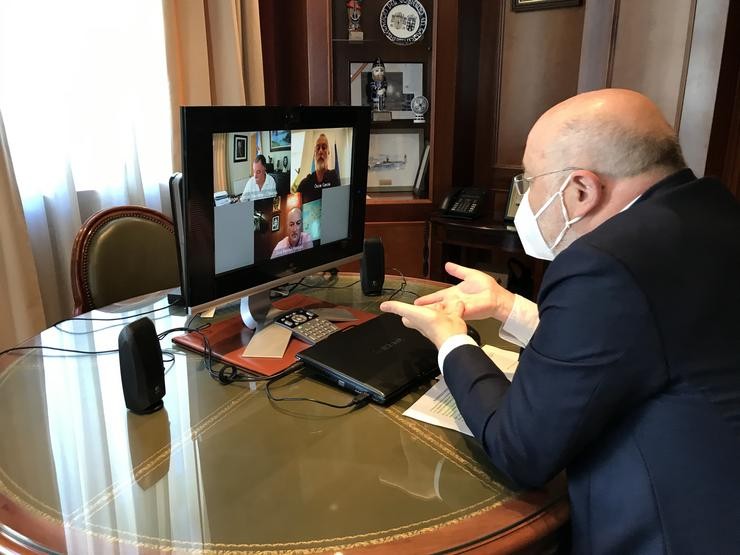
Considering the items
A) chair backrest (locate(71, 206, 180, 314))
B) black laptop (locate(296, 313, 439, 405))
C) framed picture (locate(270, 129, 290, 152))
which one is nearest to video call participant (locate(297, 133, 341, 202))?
framed picture (locate(270, 129, 290, 152))

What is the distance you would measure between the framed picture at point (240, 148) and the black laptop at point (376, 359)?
441 millimetres

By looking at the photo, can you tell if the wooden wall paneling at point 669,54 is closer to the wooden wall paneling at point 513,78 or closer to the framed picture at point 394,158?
the wooden wall paneling at point 513,78

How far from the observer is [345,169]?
64.6 inches

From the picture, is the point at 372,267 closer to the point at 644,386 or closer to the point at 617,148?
the point at 617,148

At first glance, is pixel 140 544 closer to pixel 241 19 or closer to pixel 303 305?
pixel 303 305

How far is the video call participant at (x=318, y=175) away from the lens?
1522mm

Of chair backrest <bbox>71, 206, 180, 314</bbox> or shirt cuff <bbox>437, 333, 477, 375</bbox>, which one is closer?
shirt cuff <bbox>437, 333, 477, 375</bbox>

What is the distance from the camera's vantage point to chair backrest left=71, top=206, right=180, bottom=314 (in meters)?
1.79

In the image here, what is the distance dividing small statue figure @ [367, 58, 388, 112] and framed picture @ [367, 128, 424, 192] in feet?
0.40

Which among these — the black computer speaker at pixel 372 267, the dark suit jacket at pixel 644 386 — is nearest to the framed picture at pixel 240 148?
the black computer speaker at pixel 372 267

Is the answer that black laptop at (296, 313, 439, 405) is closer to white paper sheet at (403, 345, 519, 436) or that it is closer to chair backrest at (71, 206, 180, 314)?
white paper sheet at (403, 345, 519, 436)

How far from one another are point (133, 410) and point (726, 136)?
6.98 feet

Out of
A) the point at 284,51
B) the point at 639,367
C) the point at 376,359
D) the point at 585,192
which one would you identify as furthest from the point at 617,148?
the point at 284,51

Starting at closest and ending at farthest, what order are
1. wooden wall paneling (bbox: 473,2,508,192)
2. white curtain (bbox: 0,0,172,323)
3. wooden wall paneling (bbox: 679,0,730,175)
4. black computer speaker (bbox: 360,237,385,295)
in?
1. black computer speaker (bbox: 360,237,385,295)
2. wooden wall paneling (bbox: 679,0,730,175)
3. white curtain (bbox: 0,0,172,323)
4. wooden wall paneling (bbox: 473,2,508,192)
